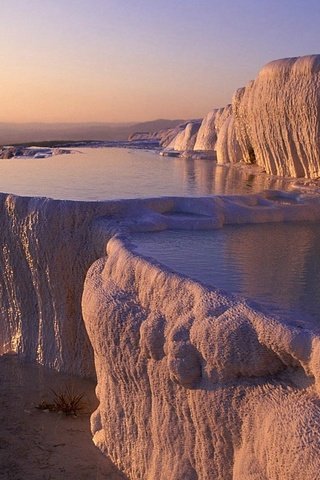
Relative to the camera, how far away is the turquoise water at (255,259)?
4.01 m

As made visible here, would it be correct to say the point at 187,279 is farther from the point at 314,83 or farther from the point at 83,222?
the point at 314,83

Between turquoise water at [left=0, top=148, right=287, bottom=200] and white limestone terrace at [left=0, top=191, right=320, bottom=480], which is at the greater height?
turquoise water at [left=0, top=148, right=287, bottom=200]

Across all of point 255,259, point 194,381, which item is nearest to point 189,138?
point 255,259

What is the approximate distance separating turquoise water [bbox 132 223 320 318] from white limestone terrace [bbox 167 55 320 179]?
4.84m

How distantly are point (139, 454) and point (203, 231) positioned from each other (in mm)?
2628

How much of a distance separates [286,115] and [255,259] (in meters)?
7.53

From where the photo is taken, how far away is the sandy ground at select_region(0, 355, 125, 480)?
495cm

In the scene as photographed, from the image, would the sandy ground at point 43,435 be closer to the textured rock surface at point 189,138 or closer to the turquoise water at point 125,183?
the turquoise water at point 125,183

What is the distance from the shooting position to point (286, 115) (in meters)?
12.0

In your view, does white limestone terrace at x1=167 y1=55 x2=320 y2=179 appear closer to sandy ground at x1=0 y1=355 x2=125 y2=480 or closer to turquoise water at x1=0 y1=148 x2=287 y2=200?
Result: turquoise water at x1=0 y1=148 x2=287 y2=200

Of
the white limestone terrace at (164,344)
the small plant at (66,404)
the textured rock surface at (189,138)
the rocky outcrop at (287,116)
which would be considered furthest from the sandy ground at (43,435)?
the textured rock surface at (189,138)

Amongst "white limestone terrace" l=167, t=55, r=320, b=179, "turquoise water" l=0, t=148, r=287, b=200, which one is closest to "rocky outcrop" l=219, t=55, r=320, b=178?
"white limestone terrace" l=167, t=55, r=320, b=179

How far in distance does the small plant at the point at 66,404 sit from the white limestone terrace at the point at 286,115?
7008 mm

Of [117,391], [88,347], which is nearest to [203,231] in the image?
[88,347]
